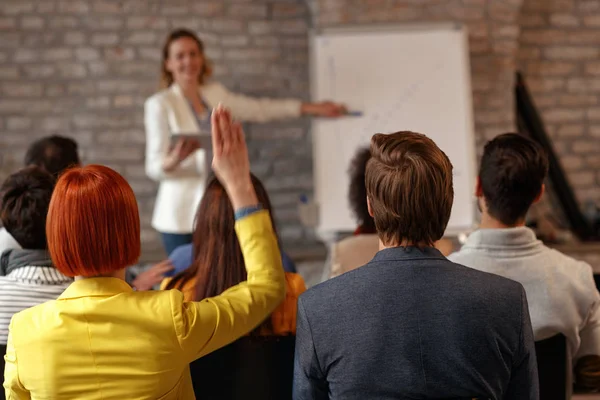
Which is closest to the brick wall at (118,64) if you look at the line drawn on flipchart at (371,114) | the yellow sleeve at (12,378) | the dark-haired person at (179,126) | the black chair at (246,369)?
the line drawn on flipchart at (371,114)

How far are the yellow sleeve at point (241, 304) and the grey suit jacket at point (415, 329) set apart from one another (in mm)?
116

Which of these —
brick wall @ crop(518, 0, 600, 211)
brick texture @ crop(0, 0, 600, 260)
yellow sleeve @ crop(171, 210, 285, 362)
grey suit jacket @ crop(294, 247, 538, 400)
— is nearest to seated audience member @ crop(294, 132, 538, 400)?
grey suit jacket @ crop(294, 247, 538, 400)

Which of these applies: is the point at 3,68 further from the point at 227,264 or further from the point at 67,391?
the point at 67,391

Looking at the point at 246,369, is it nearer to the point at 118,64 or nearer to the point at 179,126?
the point at 179,126

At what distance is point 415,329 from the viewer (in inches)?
49.9

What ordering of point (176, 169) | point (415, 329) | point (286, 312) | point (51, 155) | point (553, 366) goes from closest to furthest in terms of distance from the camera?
1. point (415, 329)
2. point (553, 366)
3. point (286, 312)
4. point (51, 155)
5. point (176, 169)

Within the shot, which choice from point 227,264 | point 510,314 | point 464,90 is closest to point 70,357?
point 227,264

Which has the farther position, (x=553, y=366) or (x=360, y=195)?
(x=360, y=195)

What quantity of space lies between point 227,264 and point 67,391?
58cm

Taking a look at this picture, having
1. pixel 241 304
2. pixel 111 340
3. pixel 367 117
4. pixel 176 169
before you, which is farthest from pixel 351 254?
pixel 367 117

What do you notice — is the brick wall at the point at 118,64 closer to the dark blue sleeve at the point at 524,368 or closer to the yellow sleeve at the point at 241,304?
the yellow sleeve at the point at 241,304

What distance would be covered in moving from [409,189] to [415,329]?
0.80 ft

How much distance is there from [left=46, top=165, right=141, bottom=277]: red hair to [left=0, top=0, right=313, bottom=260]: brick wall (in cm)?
292

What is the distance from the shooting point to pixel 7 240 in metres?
Result: 2.04
